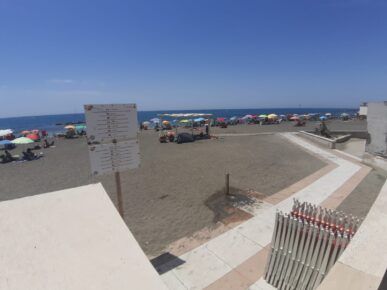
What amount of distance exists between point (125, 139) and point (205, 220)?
12.8ft

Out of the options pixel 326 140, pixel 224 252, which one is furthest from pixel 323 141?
pixel 224 252

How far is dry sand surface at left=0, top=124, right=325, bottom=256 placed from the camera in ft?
22.8

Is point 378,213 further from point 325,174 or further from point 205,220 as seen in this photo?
point 325,174

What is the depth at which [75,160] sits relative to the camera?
17688 millimetres

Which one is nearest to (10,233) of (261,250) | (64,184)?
(261,250)

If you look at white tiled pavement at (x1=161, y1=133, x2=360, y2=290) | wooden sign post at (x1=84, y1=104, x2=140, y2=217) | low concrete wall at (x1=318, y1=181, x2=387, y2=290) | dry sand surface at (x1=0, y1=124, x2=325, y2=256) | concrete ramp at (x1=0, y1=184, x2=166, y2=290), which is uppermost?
wooden sign post at (x1=84, y1=104, x2=140, y2=217)

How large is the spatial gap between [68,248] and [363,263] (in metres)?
2.42

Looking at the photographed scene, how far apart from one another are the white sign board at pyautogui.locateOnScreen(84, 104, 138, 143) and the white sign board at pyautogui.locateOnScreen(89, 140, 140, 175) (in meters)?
0.13

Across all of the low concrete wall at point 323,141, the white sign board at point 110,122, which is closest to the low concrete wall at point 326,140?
the low concrete wall at point 323,141

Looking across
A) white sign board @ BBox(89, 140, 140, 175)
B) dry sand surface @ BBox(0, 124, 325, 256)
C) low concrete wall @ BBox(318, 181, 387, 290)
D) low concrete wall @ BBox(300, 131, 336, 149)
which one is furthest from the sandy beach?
low concrete wall @ BBox(318, 181, 387, 290)

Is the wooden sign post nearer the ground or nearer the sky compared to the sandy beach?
nearer the sky

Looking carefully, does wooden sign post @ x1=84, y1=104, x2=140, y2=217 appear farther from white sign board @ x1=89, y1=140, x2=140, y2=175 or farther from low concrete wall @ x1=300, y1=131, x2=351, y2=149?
low concrete wall @ x1=300, y1=131, x2=351, y2=149

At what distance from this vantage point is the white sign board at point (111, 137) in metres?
4.09

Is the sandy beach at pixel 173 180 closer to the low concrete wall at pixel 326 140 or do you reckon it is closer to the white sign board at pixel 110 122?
the low concrete wall at pixel 326 140
